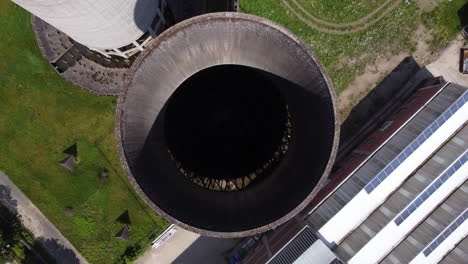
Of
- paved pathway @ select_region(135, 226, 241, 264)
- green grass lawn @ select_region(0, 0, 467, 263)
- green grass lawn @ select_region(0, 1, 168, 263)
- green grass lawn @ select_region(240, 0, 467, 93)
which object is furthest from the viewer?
paved pathway @ select_region(135, 226, 241, 264)

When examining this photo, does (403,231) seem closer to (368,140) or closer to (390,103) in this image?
(368,140)

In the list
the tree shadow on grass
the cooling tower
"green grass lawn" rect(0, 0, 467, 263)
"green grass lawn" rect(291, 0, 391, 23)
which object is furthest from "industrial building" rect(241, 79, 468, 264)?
the tree shadow on grass

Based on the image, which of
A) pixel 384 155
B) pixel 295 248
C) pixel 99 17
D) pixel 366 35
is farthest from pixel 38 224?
pixel 366 35

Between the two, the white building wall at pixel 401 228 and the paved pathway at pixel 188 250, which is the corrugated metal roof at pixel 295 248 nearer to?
the white building wall at pixel 401 228

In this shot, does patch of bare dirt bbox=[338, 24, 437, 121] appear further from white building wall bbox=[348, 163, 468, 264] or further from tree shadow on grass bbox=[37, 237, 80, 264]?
tree shadow on grass bbox=[37, 237, 80, 264]

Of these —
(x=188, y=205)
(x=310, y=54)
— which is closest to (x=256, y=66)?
(x=310, y=54)
